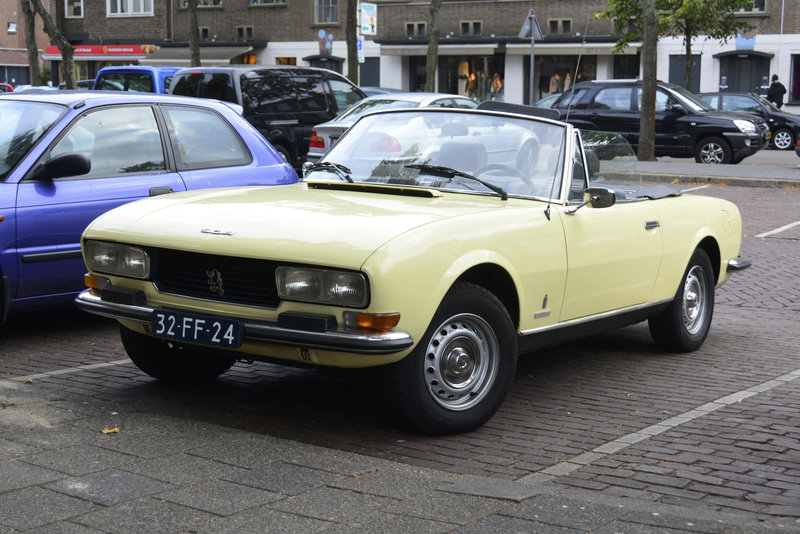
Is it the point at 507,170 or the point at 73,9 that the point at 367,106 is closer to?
the point at 507,170

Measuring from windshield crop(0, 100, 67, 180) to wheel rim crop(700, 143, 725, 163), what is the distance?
705 inches

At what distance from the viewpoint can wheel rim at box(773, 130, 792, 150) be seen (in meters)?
31.1

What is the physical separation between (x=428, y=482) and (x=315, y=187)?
2.26 m

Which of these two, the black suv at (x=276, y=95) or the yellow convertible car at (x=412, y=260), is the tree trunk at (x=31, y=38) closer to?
the black suv at (x=276, y=95)

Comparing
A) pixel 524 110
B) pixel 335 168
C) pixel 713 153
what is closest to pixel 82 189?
pixel 335 168

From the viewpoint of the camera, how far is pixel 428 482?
4.37 meters

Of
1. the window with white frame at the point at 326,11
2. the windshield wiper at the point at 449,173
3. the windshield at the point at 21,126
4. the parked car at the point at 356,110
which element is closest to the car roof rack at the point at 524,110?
the windshield wiper at the point at 449,173

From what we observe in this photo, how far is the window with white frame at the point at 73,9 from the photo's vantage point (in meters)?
61.8

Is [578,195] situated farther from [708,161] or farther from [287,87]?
[708,161]

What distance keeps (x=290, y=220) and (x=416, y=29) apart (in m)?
47.2

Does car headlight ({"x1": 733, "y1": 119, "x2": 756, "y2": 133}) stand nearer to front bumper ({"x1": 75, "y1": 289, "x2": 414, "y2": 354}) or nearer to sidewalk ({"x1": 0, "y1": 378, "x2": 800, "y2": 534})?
front bumper ({"x1": 75, "y1": 289, "x2": 414, "y2": 354})

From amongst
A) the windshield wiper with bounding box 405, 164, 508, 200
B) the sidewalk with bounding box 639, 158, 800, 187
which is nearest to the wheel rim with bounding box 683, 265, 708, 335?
the windshield wiper with bounding box 405, 164, 508, 200

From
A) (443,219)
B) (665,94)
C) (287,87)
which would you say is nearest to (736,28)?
(665,94)

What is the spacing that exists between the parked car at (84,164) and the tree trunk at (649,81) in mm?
Answer: 15653
